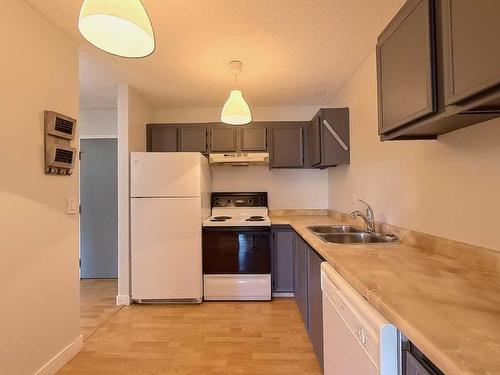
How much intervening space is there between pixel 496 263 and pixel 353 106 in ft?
6.34

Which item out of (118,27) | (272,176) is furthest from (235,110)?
(272,176)

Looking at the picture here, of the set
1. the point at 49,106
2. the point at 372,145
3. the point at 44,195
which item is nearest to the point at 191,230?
the point at 44,195

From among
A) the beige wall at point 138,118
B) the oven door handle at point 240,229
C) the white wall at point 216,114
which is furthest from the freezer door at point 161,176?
the white wall at point 216,114

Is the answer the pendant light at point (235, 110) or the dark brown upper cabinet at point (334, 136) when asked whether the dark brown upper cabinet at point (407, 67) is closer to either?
the pendant light at point (235, 110)

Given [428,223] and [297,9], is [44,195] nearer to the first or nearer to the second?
[297,9]

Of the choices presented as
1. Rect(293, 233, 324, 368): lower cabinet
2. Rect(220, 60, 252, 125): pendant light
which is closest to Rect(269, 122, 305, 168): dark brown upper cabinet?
Rect(220, 60, 252, 125): pendant light

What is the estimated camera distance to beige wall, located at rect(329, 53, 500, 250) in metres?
1.18

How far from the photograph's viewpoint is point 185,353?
2.07 metres

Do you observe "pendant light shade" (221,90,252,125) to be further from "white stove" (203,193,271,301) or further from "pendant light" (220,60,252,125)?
"white stove" (203,193,271,301)

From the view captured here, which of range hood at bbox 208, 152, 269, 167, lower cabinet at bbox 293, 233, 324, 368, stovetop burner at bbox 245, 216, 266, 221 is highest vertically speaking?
range hood at bbox 208, 152, 269, 167

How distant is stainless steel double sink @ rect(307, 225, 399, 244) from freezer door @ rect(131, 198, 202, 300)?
1384mm

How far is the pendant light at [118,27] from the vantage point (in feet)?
3.20

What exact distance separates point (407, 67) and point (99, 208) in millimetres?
3995

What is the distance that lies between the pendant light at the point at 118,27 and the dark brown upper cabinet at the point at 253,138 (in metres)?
2.37
